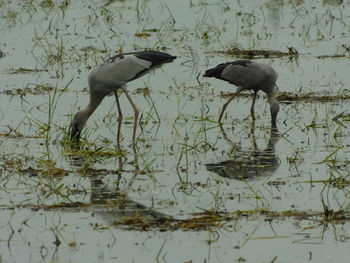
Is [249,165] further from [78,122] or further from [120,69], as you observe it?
[120,69]

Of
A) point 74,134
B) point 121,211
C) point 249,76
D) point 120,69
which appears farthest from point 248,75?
point 121,211

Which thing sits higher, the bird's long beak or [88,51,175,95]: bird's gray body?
[88,51,175,95]: bird's gray body

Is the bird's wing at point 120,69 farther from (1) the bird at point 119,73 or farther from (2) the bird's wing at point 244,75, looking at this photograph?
(2) the bird's wing at point 244,75

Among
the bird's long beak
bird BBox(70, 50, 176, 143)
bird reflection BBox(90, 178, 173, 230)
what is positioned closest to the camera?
bird reflection BBox(90, 178, 173, 230)

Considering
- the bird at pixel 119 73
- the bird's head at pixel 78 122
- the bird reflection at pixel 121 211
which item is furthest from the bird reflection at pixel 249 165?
the bird's head at pixel 78 122

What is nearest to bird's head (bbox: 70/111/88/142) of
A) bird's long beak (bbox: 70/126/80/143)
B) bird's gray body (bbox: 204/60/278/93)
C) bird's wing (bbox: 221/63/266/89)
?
bird's long beak (bbox: 70/126/80/143)

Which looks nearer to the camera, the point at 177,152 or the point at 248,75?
the point at 177,152

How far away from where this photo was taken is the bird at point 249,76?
1353 centimetres

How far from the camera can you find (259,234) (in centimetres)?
832

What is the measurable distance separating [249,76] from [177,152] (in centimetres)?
281

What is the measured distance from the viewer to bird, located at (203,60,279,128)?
13531mm

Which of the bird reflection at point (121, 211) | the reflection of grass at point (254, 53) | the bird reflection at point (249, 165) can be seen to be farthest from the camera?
the reflection of grass at point (254, 53)

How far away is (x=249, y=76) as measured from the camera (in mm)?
13695

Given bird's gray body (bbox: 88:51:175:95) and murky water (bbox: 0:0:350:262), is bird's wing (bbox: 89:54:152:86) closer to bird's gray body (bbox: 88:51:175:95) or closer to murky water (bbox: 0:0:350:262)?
bird's gray body (bbox: 88:51:175:95)
